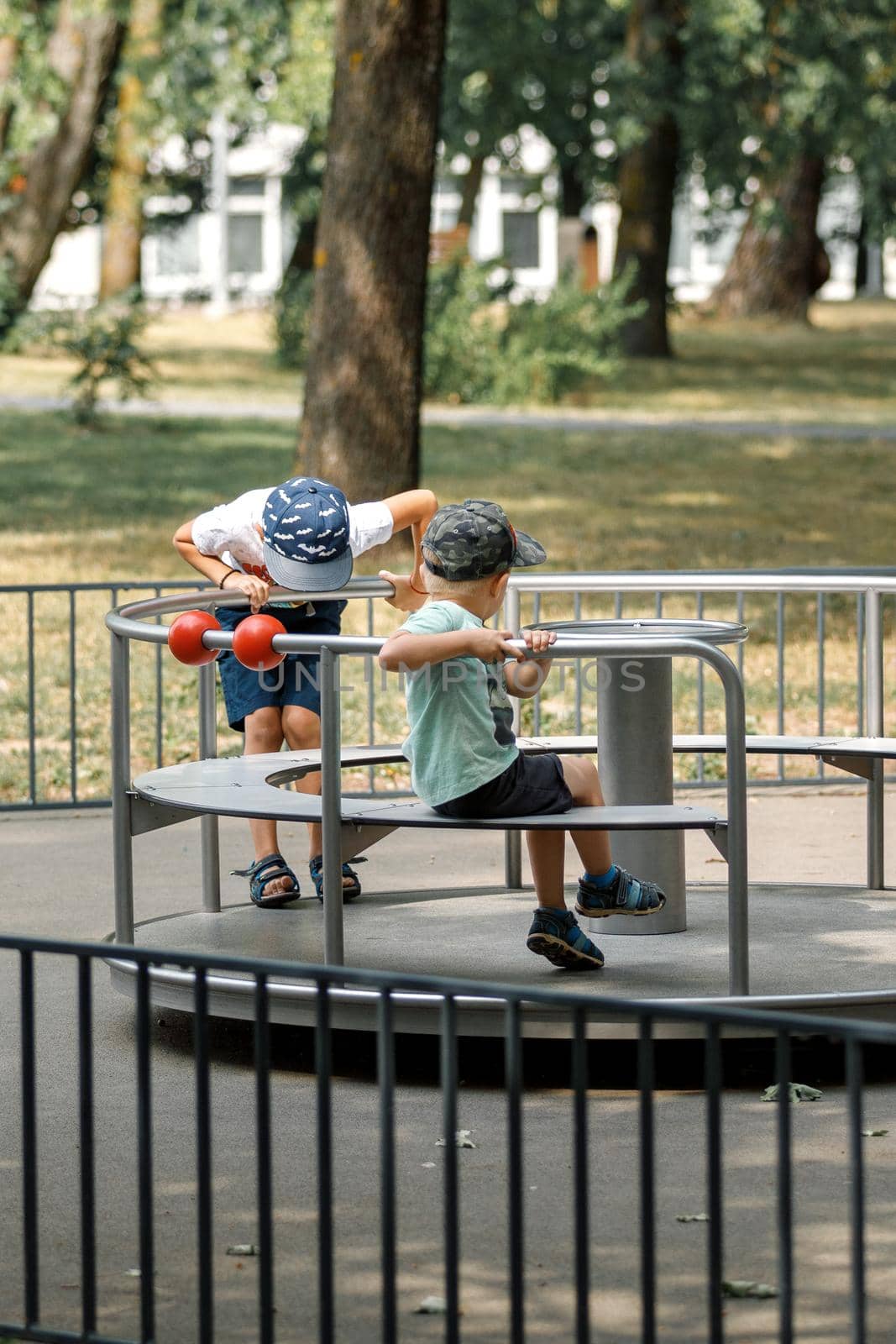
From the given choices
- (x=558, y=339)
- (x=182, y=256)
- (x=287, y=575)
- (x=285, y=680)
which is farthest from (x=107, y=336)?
(x=182, y=256)

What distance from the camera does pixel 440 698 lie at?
5879mm

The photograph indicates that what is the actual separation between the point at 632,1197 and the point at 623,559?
12593mm

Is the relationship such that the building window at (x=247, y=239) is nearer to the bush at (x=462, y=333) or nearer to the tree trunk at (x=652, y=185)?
the tree trunk at (x=652, y=185)

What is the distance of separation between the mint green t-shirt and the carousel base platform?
556mm

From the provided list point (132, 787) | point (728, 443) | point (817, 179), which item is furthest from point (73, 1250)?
point (817, 179)

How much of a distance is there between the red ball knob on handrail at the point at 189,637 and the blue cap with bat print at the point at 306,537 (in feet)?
1.92

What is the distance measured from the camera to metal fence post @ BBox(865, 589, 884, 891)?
7691 millimetres

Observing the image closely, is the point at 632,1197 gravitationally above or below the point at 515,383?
below

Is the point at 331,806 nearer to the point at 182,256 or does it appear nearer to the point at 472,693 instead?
the point at 472,693

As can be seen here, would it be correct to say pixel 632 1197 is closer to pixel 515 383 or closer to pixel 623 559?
pixel 623 559

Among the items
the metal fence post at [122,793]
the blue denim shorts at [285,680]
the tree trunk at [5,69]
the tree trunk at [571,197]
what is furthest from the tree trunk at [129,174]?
the metal fence post at [122,793]

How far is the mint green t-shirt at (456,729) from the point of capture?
586 centimetres

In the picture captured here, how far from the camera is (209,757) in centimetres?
734

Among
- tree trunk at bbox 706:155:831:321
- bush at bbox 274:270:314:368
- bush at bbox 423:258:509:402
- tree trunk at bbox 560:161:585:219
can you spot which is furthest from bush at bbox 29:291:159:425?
tree trunk at bbox 560:161:585:219
